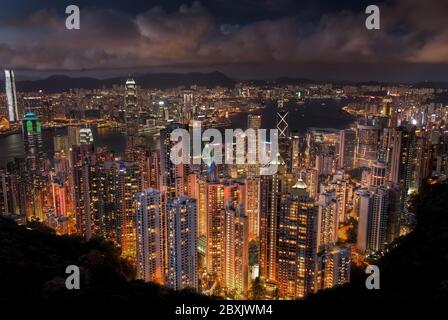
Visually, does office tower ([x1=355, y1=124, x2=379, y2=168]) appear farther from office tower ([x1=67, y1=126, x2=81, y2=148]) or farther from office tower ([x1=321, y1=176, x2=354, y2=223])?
office tower ([x1=67, y1=126, x2=81, y2=148])

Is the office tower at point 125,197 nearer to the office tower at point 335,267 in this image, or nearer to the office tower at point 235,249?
the office tower at point 235,249

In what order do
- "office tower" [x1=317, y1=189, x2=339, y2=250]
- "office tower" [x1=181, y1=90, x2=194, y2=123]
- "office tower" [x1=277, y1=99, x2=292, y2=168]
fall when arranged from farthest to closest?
"office tower" [x1=277, y1=99, x2=292, y2=168] < "office tower" [x1=181, y1=90, x2=194, y2=123] < "office tower" [x1=317, y1=189, x2=339, y2=250]

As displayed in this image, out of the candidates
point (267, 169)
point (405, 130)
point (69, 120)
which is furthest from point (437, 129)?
point (69, 120)

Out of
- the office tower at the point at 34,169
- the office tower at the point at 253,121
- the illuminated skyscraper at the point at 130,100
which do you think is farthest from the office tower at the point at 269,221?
the office tower at the point at 34,169

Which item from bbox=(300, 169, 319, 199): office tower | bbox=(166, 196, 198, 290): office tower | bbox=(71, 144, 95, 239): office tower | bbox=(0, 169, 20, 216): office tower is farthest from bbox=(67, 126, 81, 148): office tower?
bbox=(166, 196, 198, 290): office tower

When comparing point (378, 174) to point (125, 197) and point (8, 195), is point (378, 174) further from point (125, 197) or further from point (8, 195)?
point (8, 195)

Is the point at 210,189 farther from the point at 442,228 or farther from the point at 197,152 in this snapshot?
the point at 442,228

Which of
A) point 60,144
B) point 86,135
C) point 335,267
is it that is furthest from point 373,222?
point 86,135
